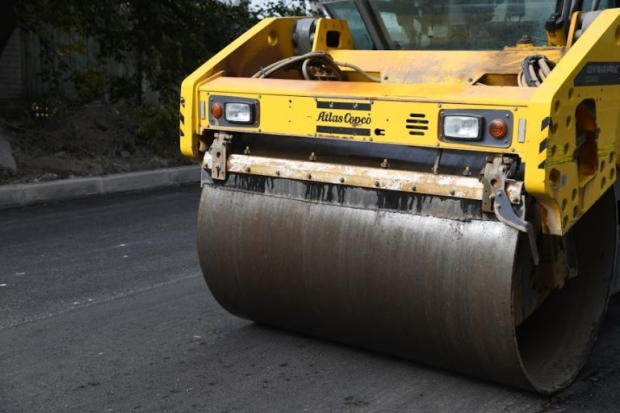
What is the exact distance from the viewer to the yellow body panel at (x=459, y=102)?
3.75 m

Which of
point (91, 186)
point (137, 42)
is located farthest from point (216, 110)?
point (137, 42)

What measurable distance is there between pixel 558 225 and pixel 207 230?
1.73 m

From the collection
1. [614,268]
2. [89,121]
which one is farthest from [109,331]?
[89,121]

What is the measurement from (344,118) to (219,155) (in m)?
0.73

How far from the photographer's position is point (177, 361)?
4.67 m

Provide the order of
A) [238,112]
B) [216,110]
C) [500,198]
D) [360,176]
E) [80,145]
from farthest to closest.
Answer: [80,145] < [216,110] < [238,112] < [360,176] < [500,198]

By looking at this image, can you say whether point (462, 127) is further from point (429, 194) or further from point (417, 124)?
point (429, 194)

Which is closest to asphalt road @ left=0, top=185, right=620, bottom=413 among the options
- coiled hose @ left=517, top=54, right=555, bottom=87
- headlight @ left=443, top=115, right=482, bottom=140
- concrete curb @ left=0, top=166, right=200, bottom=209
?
headlight @ left=443, top=115, right=482, bottom=140

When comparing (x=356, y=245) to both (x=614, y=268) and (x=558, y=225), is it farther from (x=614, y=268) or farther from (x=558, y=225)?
(x=614, y=268)

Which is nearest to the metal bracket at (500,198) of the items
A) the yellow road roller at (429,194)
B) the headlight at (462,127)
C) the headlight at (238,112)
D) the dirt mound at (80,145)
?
the yellow road roller at (429,194)

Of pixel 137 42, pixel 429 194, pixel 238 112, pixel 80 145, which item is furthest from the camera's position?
pixel 137 42

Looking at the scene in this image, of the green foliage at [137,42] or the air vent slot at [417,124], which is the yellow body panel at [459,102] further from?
the green foliage at [137,42]

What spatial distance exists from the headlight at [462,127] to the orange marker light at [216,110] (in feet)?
3.94

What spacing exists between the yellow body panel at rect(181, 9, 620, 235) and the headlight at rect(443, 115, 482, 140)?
0.04 meters
